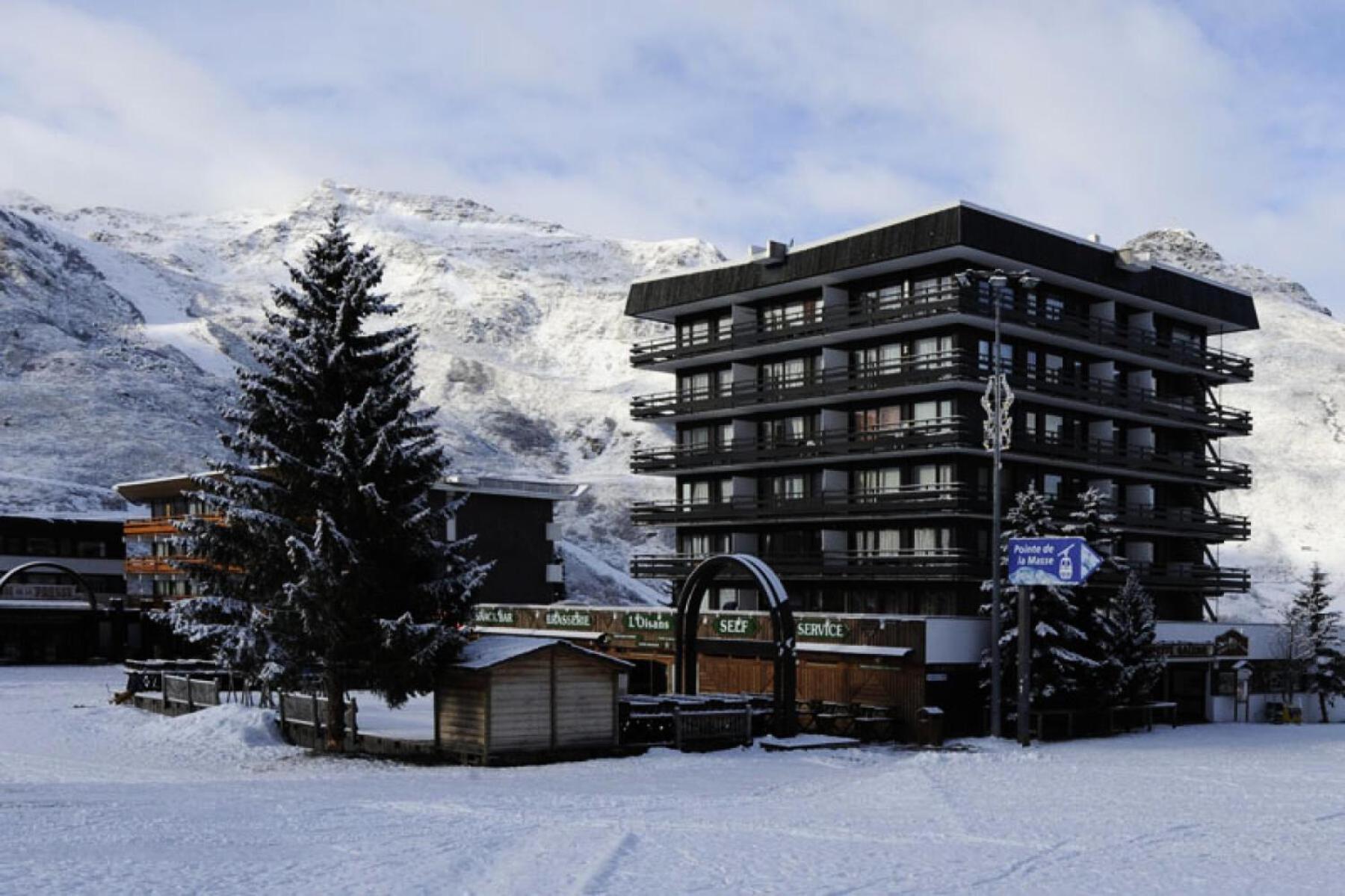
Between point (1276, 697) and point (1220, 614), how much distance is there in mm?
70261

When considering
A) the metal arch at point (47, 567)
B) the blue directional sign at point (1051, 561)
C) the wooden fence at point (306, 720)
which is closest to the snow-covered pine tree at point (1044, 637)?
the blue directional sign at point (1051, 561)

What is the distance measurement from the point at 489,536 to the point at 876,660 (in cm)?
3989

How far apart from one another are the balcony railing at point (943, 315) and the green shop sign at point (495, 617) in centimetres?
1310

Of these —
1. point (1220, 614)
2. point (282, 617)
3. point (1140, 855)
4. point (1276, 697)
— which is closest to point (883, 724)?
point (282, 617)

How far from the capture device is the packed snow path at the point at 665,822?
16703 millimetres

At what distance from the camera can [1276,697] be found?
55406 mm

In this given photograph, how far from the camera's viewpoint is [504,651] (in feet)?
105

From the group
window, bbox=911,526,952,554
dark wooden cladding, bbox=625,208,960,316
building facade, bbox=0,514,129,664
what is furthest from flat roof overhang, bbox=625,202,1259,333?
building facade, bbox=0,514,129,664

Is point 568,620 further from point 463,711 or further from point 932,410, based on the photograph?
point 463,711

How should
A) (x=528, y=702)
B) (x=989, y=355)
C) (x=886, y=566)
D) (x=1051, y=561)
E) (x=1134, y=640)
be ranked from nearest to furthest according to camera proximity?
(x=528, y=702), (x=1051, y=561), (x=1134, y=640), (x=886, y=566), (x=989, y=355)

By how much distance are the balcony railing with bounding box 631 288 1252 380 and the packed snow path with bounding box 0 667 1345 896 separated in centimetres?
1981

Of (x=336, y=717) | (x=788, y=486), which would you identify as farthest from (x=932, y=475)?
(x=336, y=717)

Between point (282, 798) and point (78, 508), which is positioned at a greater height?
point (78, 508)

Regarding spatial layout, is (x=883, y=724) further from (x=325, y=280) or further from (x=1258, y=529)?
(x=1258, y=529)
